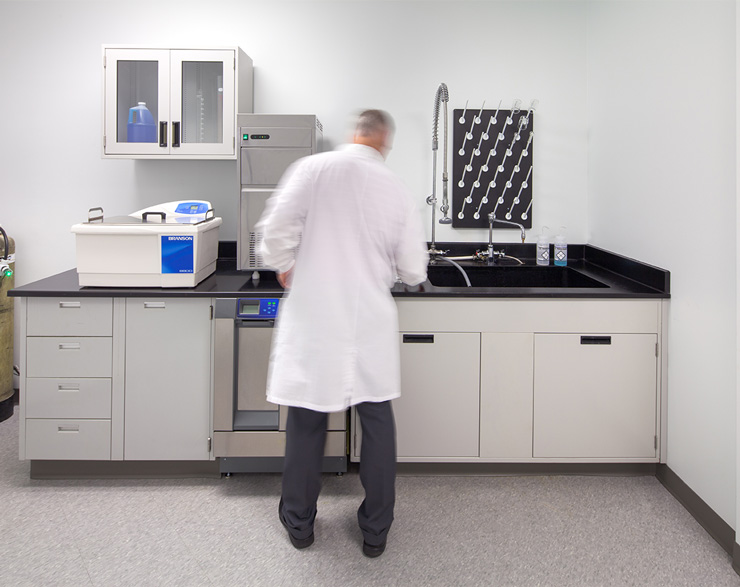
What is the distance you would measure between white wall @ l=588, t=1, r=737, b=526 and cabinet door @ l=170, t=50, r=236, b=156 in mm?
1721

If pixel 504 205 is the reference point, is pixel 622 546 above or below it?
below

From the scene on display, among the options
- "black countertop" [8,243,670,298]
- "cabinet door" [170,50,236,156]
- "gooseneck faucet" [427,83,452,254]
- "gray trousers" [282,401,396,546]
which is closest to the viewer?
"gray trousers" [282,401,396,546]

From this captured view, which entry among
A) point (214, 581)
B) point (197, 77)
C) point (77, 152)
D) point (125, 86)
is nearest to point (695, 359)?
point (214, 581)

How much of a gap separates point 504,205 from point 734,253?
1.45 metres

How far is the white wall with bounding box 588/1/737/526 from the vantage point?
218 centimetres

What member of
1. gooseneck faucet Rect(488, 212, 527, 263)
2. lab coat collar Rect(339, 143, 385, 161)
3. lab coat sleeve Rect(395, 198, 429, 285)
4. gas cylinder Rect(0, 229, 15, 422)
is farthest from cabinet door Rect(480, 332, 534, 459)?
gas cylinder Rect(0, 229, 15, 422)

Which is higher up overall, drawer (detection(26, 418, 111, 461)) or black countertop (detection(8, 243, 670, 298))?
black countertop (detection(8, 243, 670, 298))

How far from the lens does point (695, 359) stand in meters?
2.40

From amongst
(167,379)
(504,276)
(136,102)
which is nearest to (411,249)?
(167,379)

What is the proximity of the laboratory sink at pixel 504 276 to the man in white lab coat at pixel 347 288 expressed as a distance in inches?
44.8

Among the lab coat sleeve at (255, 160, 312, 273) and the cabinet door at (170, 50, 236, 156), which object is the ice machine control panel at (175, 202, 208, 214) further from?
the lab coat sleeve at (255, 160, 312, 273)

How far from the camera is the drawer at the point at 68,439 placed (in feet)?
8.73

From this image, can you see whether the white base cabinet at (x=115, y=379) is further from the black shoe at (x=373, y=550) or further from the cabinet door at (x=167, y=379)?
the black shoe at (x=373, y=550)

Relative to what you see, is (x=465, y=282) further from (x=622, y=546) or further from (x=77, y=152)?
(x=77, y=152)
